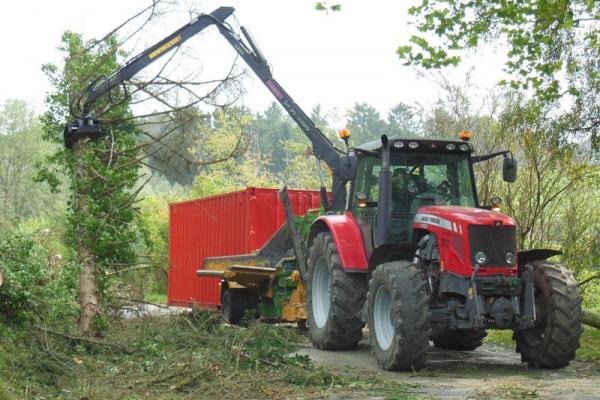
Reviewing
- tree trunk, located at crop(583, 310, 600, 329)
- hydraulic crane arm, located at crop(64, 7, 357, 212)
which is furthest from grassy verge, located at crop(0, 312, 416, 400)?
tree trunk, located at crop(583, 310, 600, 329)

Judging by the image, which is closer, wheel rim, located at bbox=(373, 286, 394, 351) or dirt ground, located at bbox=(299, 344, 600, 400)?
dirt ground, located at bbox=(299, 344, 600, 400)

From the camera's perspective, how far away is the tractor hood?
9914 mm

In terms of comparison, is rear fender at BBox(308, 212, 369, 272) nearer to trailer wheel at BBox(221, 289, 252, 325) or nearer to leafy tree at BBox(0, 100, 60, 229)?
trailer wheel at BBox(221, 289, 252, 325)

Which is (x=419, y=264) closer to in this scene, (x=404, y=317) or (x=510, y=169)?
(x=404, y=317)

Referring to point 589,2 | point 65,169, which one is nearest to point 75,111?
point 65,169

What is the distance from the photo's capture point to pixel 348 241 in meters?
11.4

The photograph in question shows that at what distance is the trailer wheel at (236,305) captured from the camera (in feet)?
50.8

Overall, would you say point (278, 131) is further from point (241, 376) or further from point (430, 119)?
point (241, 376)

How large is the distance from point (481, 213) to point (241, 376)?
3.40 meters

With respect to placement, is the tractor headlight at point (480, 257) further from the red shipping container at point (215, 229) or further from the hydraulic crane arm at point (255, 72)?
the red shipping container at point (215, 229)

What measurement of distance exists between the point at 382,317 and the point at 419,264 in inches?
30.3

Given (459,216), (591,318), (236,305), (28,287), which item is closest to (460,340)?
(591,318)

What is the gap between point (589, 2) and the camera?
1220 cm

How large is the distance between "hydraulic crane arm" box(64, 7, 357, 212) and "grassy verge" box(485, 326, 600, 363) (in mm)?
3437
